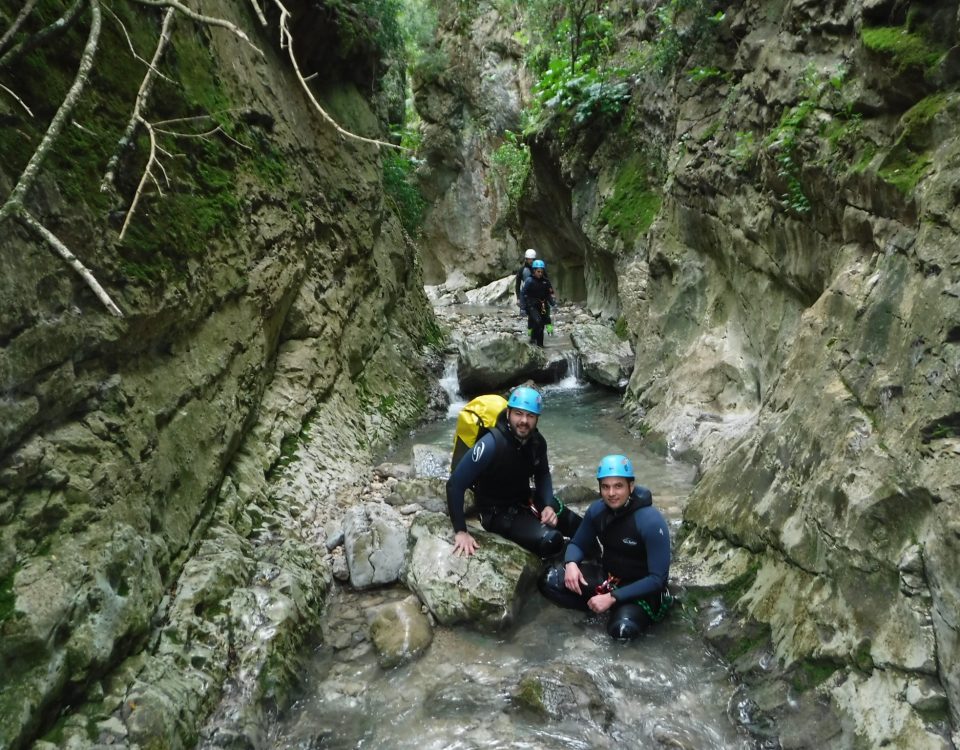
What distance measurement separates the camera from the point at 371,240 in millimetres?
10805

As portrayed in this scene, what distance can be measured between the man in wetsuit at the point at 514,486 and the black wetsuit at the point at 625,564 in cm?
52

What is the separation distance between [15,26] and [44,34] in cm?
18

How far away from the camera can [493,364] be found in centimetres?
1189

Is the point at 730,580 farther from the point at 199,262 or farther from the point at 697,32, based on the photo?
the point at 697,32

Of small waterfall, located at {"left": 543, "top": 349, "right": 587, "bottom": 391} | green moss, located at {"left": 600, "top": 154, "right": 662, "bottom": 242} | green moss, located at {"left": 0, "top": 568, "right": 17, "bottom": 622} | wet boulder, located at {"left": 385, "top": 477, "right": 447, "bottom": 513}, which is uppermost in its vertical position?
green moss, located at {"left": 600, "top": 154, "right": 662, "bottom": 242}

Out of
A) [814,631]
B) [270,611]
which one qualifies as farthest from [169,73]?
[814,631]

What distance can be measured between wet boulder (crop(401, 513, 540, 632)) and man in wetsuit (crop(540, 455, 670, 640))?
14.1 inches

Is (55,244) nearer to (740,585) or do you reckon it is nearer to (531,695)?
(531,695)

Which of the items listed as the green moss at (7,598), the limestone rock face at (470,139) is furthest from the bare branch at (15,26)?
the limestone rock face at (470,139)

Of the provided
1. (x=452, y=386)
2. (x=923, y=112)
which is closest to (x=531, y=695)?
(x=923, y=112)

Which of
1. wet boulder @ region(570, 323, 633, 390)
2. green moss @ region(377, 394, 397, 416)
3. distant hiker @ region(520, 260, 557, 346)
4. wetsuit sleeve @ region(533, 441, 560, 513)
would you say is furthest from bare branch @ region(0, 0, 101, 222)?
distant hiker @ region(520, 260, 557, 346)

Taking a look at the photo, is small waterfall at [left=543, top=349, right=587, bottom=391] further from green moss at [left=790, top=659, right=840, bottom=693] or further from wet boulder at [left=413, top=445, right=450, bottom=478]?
green moss at [left=790, top=659, right=840, bottom=693]

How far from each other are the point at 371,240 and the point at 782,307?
6665mm

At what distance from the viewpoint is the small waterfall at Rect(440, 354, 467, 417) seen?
11.6m
